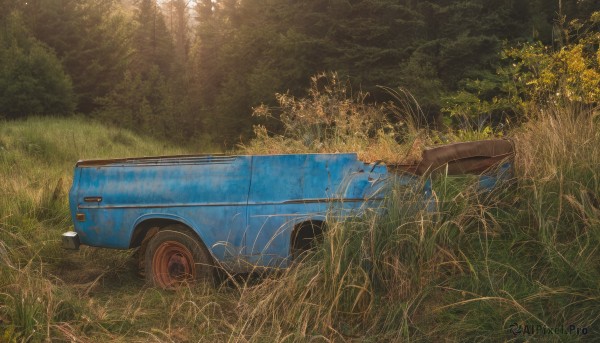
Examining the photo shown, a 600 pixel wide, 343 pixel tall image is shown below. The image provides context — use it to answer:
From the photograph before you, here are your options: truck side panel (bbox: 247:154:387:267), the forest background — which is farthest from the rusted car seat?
the forest background

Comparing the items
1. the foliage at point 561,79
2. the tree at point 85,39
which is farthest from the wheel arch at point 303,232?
the tree at point 85,39

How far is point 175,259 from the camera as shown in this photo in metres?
5.05

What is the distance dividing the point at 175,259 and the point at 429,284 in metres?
2.43

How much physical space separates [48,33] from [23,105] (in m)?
7.95

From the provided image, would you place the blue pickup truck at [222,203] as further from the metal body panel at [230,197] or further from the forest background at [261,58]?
the forest background at [261,58]

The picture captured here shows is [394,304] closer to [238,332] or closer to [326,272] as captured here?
[326,272]

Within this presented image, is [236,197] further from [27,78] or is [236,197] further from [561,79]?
[27,78]

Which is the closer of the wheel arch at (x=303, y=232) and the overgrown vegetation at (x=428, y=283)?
the overgrown vegetation at (x=428, y=283)

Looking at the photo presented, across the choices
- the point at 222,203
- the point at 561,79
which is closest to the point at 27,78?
the point at 222,203

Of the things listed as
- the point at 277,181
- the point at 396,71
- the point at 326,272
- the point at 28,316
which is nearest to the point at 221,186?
the point at 277,181

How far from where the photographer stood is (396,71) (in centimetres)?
2286

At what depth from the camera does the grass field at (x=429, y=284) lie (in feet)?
11.0

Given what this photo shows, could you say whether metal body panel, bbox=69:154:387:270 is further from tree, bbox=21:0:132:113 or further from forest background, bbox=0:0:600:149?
tree, bbox=21:0:132:113

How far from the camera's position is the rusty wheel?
482 centimetres
